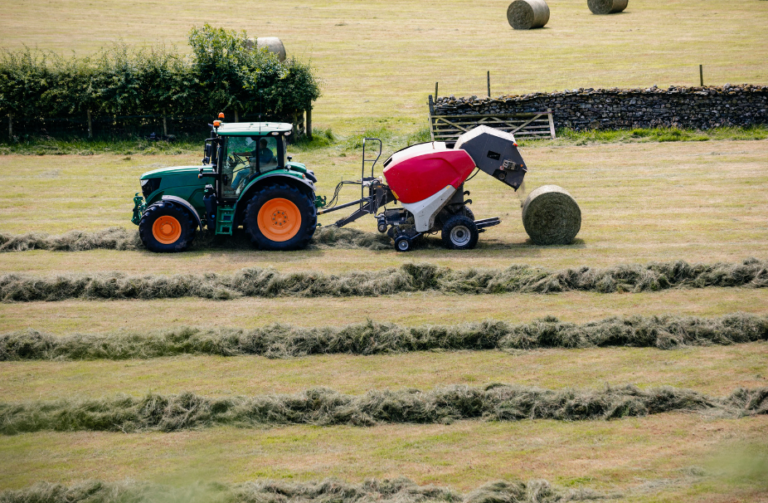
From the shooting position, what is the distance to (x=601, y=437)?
22.3ft

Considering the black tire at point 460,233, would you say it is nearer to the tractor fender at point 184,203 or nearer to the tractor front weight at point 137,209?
the tractor fender at point 184,203

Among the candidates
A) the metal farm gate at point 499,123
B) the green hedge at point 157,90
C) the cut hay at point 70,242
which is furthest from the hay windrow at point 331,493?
the metal farm gate at point 499,123

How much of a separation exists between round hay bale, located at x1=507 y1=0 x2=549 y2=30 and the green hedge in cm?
1656

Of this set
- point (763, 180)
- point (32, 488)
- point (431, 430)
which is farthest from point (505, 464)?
point (763, 180)

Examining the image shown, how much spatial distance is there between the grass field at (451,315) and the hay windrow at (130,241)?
0.33m

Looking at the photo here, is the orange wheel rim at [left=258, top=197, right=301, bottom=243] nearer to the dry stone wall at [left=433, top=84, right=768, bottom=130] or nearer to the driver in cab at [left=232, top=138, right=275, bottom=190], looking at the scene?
the driver in cab at [left=232, top=138, right=275, bottom=190]

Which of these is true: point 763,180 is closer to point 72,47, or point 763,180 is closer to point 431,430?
point 431,430

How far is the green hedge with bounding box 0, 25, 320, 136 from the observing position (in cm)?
2211

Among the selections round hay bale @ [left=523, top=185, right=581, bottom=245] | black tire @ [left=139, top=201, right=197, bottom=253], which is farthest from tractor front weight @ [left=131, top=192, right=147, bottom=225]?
round hay bale @ [left=523, top=185, right=581, bottom=245]

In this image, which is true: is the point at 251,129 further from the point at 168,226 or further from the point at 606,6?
the point at 606,6

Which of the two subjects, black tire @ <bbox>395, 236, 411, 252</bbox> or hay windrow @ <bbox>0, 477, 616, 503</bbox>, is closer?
hay windrow @ <bbox>0, 477, 616, 503</bbox>

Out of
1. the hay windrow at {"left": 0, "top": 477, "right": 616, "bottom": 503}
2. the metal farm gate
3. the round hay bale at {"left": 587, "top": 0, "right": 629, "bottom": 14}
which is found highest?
the round hay bale at {"left": 587, "top": 0, "right": 629, "bottom": 14}

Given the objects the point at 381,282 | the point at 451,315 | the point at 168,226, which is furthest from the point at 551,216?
the point at 168,226

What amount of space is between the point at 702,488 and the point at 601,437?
105 centimetres
